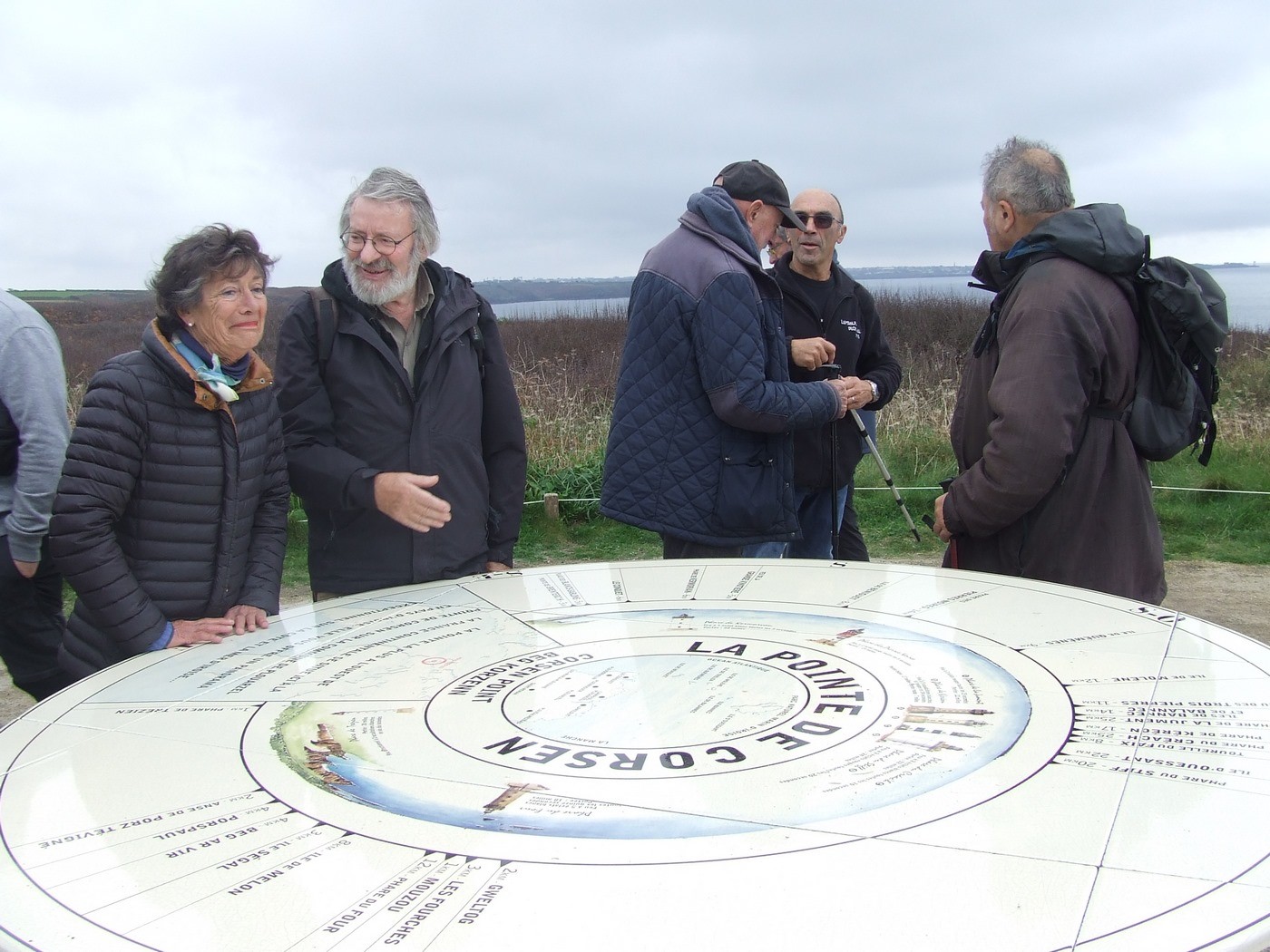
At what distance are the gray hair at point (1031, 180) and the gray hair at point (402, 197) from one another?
1.75 metres

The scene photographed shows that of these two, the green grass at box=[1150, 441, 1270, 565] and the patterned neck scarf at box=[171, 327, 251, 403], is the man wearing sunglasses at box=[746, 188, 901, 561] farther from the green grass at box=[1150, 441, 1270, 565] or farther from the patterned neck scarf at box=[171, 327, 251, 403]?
the green grass at box=[1150, 441, 1270, 565]

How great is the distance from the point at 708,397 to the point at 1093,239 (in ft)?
4.25

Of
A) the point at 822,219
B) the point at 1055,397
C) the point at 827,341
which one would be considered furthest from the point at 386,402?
the point at 822,219

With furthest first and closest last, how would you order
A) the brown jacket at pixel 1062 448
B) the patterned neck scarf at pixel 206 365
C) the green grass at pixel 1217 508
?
the green grass at pixel 1217 508
the brown jacket at pixel 1062 448
the patterned neck scarf at pixel 206 365

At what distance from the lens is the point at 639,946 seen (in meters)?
1.33

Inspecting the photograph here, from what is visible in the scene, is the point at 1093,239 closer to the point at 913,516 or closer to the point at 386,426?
the point at 386,426

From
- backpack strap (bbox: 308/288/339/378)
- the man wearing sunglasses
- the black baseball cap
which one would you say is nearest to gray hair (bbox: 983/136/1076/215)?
the black baseball cap

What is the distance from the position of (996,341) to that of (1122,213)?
51cm

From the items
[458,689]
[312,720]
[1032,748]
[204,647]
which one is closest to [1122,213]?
[1032,748]

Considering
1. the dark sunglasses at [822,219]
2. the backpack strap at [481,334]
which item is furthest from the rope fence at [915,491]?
the backpack strap at [481,334]

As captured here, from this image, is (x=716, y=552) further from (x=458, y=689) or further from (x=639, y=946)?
(x=639, y=946)

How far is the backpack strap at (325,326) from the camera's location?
316 centimetres

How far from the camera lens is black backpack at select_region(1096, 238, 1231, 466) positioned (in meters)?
3.02

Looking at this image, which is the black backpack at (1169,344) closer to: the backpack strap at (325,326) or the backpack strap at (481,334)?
the backpack strap at (481,334)
